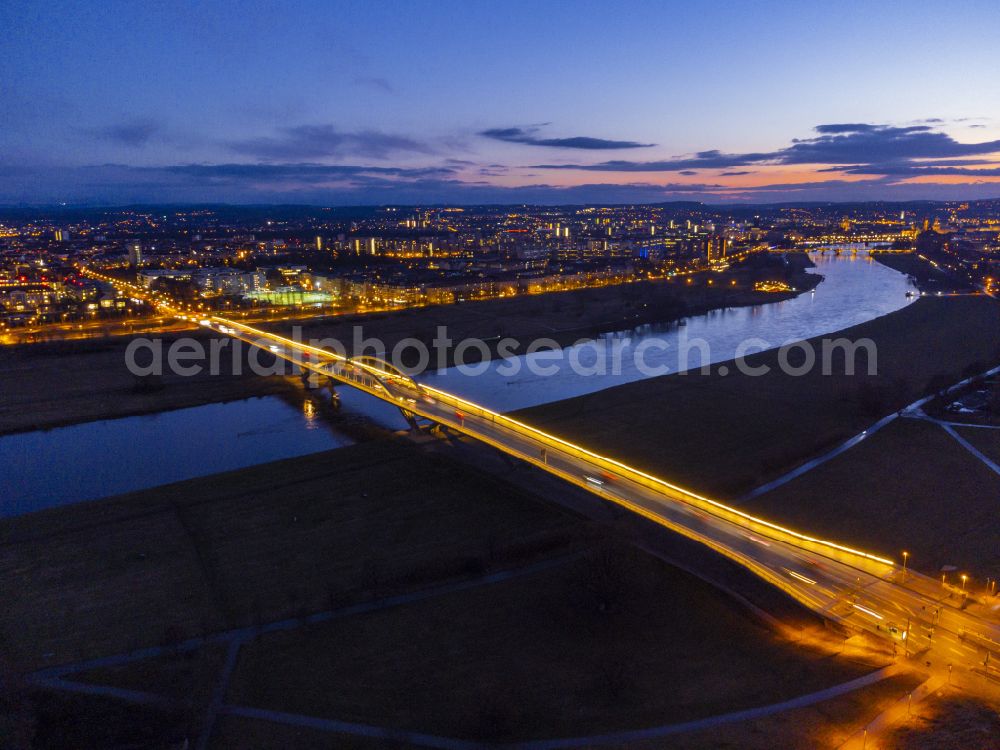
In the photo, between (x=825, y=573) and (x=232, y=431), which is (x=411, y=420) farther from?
(x=825, y=573)

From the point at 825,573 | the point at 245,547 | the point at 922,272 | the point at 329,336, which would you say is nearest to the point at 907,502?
the point at 825,573

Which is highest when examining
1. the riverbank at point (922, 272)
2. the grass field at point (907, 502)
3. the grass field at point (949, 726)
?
the riverbank at point (922, 272)

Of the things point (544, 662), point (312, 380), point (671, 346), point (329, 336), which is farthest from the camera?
point (329, 336)

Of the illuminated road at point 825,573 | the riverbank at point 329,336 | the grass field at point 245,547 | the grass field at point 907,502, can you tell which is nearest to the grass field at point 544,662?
the illuminated road at point 825,573

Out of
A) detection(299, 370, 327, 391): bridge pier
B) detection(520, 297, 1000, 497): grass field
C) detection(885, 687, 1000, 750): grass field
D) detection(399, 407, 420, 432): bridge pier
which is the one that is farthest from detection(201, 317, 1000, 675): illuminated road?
detection(299, 370, 327, 391): bridge pier

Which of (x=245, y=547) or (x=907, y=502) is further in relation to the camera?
(x=907, y=502)

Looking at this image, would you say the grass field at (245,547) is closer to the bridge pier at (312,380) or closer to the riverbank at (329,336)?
the bridge pier at (312,380)
